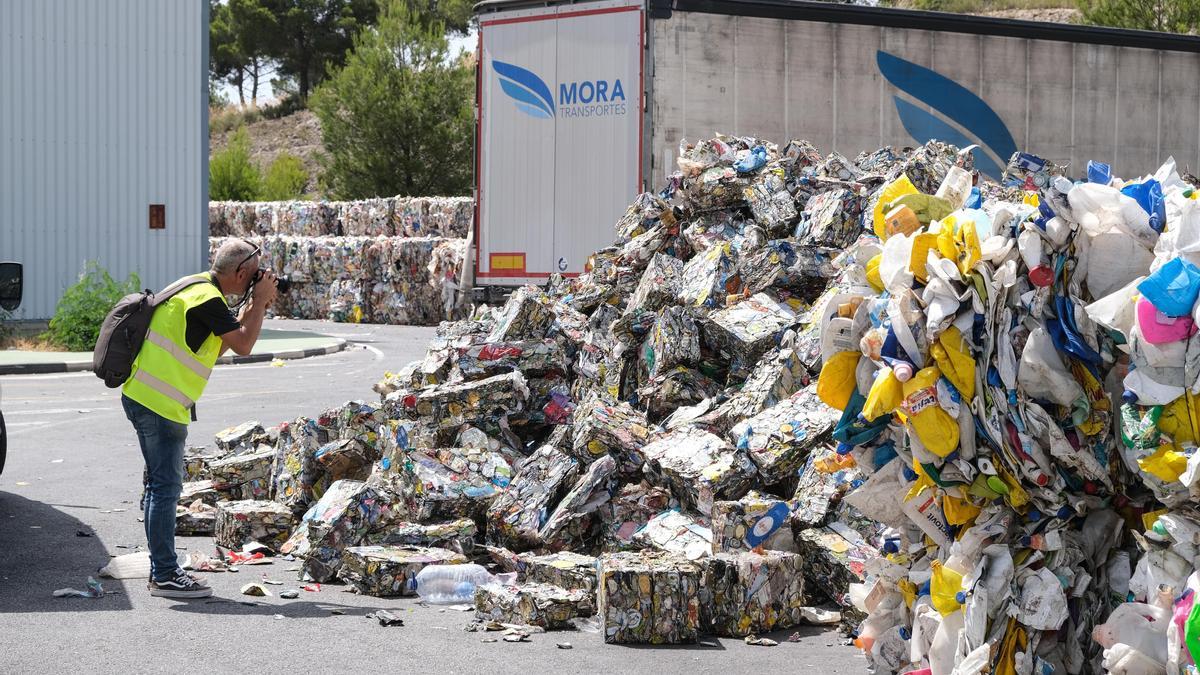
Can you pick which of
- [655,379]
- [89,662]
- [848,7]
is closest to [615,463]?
[655,379]

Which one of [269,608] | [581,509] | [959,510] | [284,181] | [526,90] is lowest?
[269,608]

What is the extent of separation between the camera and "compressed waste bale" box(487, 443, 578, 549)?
716 cm

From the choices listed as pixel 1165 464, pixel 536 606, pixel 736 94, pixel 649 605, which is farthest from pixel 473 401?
pixel 736 94

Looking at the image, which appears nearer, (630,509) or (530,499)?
(630,509)

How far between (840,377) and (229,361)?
51.9ft

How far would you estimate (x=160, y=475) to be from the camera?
6.42 m

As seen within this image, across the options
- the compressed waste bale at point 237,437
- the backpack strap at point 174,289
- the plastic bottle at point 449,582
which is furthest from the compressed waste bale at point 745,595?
the compressed waste bale at point 237,437

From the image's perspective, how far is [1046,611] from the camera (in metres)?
4.30

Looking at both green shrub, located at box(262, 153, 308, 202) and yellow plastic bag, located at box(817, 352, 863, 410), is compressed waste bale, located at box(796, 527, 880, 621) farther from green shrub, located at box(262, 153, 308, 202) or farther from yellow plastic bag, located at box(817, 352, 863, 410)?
green shrub, located at box(262, 153, 308, 202)

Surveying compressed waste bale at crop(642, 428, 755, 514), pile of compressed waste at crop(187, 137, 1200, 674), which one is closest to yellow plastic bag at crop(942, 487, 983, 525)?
pile of compressed waste at crop(187, 137, 1200, 674)

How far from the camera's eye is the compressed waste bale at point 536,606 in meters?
6.00

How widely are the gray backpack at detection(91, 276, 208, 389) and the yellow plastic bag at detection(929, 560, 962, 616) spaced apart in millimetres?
3861

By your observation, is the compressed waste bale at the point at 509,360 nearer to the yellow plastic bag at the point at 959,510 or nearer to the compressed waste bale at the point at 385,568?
the compressed waste bale at the point at 385,568

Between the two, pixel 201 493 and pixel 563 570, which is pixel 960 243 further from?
pixel 201 493
